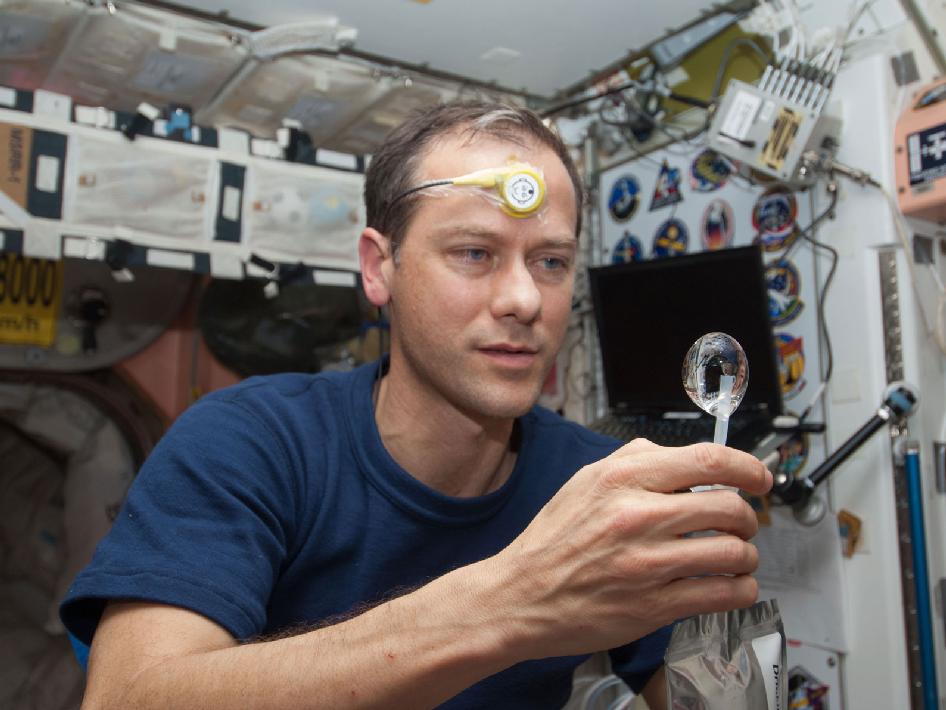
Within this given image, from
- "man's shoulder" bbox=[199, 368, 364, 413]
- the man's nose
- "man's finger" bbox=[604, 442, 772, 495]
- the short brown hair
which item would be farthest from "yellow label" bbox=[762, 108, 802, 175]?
"man's finger" bbox=[604, 442, 772, 495]

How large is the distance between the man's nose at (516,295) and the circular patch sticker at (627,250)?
1564mm

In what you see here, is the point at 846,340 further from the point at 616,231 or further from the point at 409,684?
the point at 409,684

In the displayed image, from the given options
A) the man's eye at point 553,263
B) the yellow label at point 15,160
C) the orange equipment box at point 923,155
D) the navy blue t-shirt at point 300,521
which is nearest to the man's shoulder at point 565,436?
the navy blue t-shirt at point 300,521

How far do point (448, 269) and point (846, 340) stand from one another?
1261mm

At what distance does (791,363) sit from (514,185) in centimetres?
129

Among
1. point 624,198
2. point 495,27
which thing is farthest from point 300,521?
point 624,198

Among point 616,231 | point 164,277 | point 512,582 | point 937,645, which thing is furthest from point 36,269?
point 937,645

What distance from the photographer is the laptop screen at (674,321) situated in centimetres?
179

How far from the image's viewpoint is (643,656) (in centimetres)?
107

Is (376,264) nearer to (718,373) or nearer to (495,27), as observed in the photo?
(718,373)

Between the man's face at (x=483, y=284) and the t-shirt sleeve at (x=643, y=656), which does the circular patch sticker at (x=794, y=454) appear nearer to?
the t-shirt sleeve at (x=643, y=656)

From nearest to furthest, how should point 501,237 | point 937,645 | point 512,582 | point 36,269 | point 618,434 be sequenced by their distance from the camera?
point 512,582, point 501,237, point 937,645, point 618,434, point 36,269

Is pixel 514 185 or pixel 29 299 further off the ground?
pixel 29 299

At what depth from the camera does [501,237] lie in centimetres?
101
